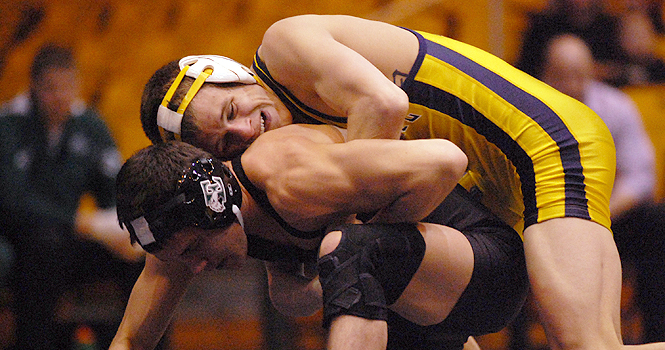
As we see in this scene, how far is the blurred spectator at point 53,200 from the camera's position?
3.39m

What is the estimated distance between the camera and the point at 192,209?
186 centimetres

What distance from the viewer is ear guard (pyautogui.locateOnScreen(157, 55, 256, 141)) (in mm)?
2113

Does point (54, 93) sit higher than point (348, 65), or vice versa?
point (348, 65)

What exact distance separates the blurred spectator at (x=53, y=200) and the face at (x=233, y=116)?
1456 mm

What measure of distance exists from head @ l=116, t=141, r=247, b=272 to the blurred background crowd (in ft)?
5.47

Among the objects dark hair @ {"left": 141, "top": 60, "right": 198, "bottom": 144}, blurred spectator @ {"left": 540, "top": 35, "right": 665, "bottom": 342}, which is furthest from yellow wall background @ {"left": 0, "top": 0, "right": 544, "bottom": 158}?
dark hair @ {"left": 141, "top": 60, "right": 198, "bottom": 144}

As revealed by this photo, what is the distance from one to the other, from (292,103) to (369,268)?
0.66 meters

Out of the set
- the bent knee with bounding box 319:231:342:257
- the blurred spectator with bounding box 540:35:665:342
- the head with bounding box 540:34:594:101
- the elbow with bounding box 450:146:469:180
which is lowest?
the blurred spectator with bounding box 540:35:665:342

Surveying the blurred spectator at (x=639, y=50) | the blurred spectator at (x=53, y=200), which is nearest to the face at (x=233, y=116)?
the blurred spectator at (x=53, y=200)

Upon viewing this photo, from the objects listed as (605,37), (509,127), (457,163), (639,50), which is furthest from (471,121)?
(639,50)

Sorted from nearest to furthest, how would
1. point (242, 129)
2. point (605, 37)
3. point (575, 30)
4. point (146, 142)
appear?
point (242, 129) < point (575, 30) < point (605, 37) < point (146, 142)

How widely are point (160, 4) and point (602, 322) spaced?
3823mm

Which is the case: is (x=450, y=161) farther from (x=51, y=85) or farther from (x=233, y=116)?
(x=51, y=85)

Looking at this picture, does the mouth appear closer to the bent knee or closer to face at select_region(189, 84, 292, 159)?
face at select_region(189, 84, 292, 159)
